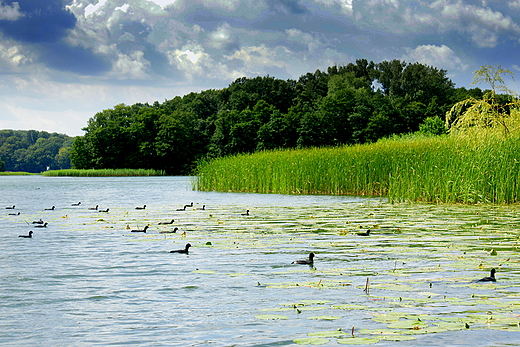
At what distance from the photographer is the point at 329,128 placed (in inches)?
3233

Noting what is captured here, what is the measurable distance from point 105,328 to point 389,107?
8121cm

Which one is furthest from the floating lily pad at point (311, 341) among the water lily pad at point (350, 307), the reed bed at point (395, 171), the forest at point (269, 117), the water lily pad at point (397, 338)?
the forest at point (269, 117)

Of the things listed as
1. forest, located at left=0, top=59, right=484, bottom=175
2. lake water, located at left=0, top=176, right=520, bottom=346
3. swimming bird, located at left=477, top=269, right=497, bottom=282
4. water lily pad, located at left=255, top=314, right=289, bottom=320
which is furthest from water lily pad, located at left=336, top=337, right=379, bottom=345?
forest, located at left=0, top=59, right=484, bottom=175

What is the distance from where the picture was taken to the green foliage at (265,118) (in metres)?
82.5

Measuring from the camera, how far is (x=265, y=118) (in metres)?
87.9

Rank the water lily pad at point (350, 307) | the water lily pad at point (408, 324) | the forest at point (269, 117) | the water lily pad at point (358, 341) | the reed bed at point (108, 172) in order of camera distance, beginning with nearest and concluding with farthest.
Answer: the water lily pad at point (358, 341), the water lily pad at point (408, 324), the water lily pad at point (350, 307), the forest at point (269, 117), the reed bed at point (108, 172)

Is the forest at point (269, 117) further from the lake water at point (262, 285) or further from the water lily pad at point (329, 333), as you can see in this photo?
the water lily pad at point (329, 333)

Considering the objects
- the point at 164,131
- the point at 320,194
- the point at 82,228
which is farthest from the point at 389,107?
the point at 82,228

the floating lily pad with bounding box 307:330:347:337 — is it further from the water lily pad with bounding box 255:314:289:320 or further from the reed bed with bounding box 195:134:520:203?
the reed bed with bounding box 195:134:520:203

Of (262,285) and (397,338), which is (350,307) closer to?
(397,338)

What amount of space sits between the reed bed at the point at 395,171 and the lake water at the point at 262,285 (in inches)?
201

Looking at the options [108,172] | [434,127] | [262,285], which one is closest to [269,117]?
[108,172]

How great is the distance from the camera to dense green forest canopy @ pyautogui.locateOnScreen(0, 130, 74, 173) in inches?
5699

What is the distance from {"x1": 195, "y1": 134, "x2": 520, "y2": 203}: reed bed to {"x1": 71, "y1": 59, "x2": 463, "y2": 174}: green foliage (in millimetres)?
47503
